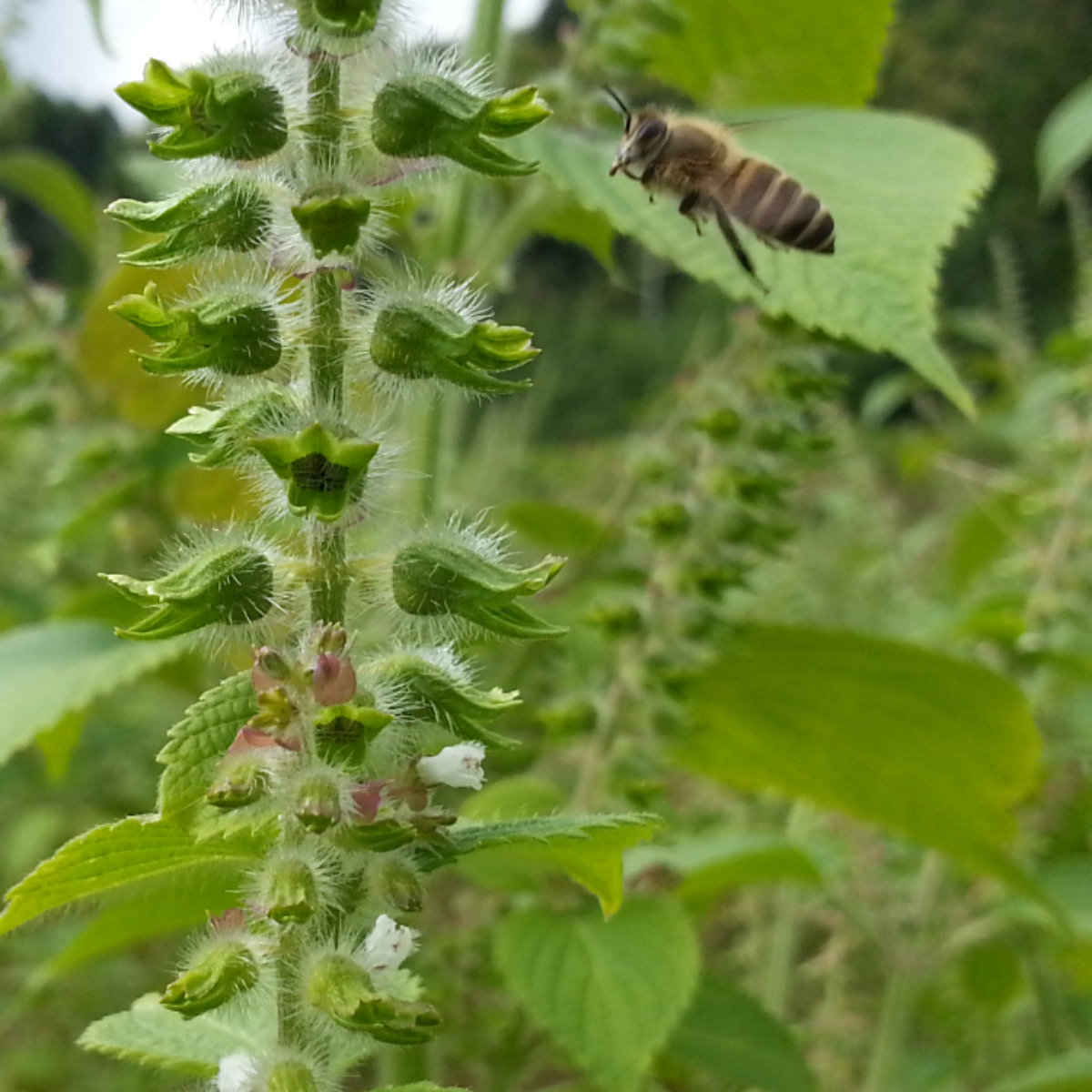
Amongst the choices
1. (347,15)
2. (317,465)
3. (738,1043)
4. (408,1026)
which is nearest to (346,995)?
(408,1026)

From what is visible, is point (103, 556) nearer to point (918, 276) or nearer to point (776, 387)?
point (776, 387)

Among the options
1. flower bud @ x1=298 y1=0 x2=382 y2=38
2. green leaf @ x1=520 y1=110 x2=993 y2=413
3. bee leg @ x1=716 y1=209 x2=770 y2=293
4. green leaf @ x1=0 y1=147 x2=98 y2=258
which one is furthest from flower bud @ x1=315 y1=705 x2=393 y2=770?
green leaf @ x1=0 y1=147 x2=98 y2=258

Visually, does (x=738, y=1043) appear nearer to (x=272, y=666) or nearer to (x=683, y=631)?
(x=683, y=631)

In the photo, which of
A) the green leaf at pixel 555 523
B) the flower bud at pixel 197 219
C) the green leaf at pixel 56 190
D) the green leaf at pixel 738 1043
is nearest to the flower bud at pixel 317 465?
the flower bud at pixel 197 219

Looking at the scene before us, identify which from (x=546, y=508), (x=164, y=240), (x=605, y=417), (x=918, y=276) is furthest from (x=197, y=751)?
(x=605, y=417)

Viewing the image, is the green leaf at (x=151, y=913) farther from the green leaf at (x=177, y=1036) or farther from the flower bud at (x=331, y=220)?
the flower bud at (x=331, y=220)
